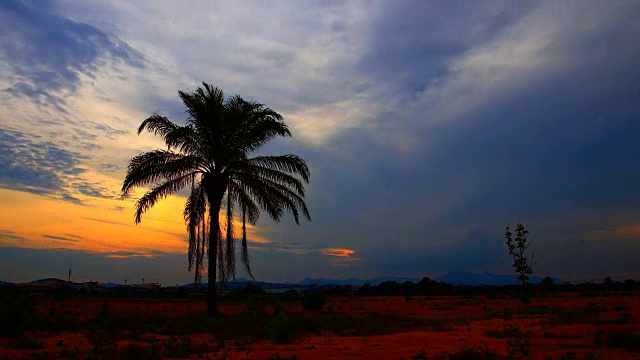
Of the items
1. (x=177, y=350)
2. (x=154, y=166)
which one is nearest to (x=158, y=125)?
(x=154, y=166)

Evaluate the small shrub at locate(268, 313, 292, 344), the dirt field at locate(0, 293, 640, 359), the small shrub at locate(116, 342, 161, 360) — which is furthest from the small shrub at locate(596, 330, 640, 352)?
the small shrub at locate(116, 342, 161, 360)

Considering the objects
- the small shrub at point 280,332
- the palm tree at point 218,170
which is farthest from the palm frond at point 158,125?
the small shrub at point 280,332

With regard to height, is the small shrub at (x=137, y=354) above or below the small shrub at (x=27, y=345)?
below

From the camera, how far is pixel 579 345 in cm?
1216

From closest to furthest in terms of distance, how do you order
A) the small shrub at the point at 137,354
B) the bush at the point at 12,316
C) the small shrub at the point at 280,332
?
the small shrub at the point at 137,354 < the small shrub at the point at 280,332 < the bush at the point at 12,316

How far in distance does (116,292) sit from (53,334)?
45.5m

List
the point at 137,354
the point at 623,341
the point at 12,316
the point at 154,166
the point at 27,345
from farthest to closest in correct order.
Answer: the point at 154,166
the point at 12,316
the point at 27,345
the point at 623,341
the point at 137,354

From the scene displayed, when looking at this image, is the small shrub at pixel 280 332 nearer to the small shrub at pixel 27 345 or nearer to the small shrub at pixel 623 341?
the small shrub at pixel 27 345

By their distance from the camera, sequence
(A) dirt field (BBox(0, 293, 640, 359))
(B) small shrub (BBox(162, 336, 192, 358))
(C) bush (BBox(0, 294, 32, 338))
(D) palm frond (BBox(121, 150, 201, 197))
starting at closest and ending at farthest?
(A) dirt field (BBox(0, 293, 640, 359)) < (B) small shrub (BBox(162, 336, 192, 358)) < (C) bush (BBox(0, 294, 32, 338)) < (D) palm frond (BBox(121, 150, 201, 197))

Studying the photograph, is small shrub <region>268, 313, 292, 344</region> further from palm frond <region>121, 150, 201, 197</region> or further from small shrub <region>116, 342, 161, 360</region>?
palm frond <region>121, 150, 201, 197</region>

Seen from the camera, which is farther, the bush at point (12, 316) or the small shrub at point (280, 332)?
the bush at point (12, 316)

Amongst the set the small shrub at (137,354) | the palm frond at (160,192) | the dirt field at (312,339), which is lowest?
the dirt field at (312,339)

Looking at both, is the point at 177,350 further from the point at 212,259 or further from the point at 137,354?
the point at 212,259

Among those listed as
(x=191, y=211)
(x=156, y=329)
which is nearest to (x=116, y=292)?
(x=191, y=211)
